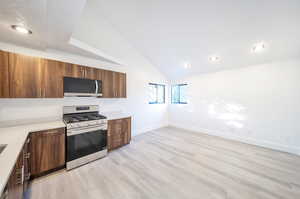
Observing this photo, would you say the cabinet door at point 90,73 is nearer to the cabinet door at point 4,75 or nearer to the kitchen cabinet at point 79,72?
the kitchen cabinet at point 79,72

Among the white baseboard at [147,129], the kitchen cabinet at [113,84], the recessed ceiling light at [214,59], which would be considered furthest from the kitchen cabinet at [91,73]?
the recessed ceiling light at [214,59]

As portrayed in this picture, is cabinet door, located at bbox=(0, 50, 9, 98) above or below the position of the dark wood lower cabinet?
above

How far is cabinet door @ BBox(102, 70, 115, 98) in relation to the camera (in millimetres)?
3223

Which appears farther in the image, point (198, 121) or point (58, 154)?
point (198, 121)

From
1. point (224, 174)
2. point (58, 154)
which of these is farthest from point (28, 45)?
point (224, 174)

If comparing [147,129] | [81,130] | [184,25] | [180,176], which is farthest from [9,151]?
[147,129]

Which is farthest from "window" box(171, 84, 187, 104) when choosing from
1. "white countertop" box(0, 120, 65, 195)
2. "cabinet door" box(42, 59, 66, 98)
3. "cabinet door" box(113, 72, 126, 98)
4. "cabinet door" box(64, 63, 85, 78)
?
"white countertop" box(0, 120, 65, 195)

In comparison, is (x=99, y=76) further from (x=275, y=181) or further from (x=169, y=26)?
(x=275, y=181)

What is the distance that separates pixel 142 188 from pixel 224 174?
1569 mm

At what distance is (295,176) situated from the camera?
219 cm

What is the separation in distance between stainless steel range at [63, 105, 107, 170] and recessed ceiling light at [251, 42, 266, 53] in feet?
13.4

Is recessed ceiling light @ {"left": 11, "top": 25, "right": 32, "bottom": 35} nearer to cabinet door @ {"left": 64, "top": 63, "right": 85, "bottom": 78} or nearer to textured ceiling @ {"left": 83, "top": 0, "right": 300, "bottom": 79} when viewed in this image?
cabinet door @ {"left": 64, "top": 63, "right": 85, "bottom": 78}

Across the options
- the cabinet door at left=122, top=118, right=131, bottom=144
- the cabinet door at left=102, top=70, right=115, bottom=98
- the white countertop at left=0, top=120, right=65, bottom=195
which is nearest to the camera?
the white countertop at left=0, top=120, right=65, bottom=195

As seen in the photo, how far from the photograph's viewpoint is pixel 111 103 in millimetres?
3764
